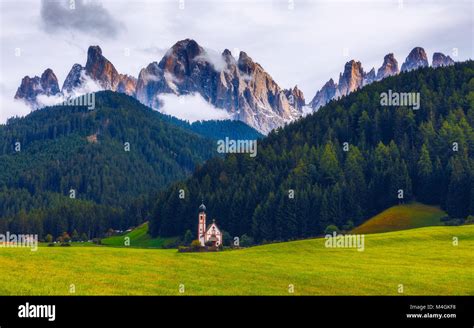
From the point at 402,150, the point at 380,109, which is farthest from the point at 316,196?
the point at 380,109

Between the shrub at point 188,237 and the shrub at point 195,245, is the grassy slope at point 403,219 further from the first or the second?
the shrub at point 188,237

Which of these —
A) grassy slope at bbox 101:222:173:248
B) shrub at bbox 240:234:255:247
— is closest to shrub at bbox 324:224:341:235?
shrub at bbox 240:234:255:247

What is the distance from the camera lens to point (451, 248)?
67438 millimetres

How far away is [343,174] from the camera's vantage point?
155 metres

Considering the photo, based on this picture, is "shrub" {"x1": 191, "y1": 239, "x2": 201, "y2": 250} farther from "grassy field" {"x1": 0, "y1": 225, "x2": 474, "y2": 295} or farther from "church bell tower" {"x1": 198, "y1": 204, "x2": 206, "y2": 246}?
"church bell tower" {"x1": 198, "y1": 204, "x2": 206, "y2": 246}

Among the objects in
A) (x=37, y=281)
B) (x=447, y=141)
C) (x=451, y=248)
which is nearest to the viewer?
(x=37, y=281)

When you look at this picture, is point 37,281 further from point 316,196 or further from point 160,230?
point 160,230

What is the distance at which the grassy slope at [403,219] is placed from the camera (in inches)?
4825

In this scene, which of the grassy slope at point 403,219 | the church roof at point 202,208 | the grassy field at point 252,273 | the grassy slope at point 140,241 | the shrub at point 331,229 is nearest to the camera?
the grassy field at point 252,273

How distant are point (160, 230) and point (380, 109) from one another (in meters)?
84.0

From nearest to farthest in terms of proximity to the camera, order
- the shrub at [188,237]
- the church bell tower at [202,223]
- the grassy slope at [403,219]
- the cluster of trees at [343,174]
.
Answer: the grassy slope at [403,219], the cluster of trees at [343,174], the shrub at [188,237], the church bell tower at [202,223]

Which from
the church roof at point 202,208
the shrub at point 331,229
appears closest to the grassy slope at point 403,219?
the shrub at point 331,229

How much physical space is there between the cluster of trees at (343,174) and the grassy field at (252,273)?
7243 cm

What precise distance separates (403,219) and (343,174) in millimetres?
30581
